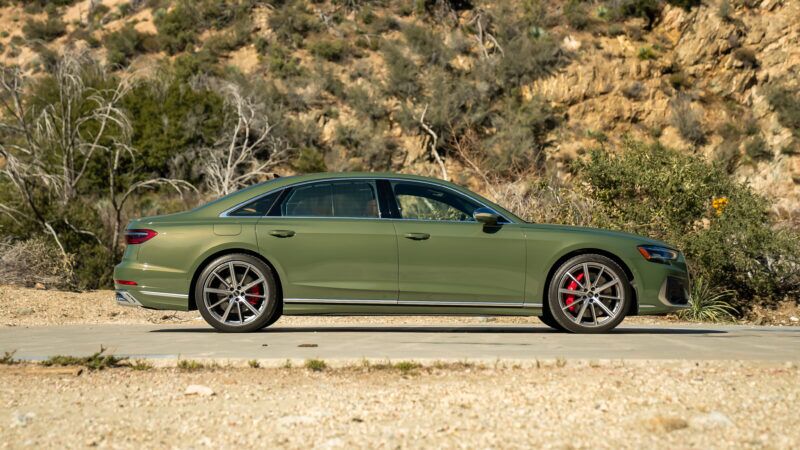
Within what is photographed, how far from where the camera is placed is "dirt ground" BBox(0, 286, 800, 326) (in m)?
13.8

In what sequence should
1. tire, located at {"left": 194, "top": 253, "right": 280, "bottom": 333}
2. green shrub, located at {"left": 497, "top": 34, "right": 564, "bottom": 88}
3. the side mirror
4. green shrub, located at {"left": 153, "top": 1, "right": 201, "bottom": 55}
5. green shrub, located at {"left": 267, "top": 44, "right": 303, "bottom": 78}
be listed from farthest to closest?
green shrub, located at {"left": 153, "top": 1, "right": 201, "bottom": 55}, green shrub, located at {"left": 267, "top": 44, "right": 303, "bottom": 78}, green shrub, located at {"left": 497, "top": 34, "right": 564, "bottom": 88}, tire, located at {"left": 194, "top": 253, "right": 280, "bottom": 333}, the side mirror

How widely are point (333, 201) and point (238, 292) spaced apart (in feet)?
4.25

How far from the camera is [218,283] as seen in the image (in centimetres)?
1018

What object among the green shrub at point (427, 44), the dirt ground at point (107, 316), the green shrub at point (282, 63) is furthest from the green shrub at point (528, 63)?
the dirt ground at point (107, 316)

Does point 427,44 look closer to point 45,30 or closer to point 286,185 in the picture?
point 45,30

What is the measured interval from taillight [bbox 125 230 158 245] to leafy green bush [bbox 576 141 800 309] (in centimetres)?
880

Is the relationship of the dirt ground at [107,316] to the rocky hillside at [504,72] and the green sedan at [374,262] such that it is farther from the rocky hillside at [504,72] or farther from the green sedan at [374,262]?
the rocky hillside at [504,72]

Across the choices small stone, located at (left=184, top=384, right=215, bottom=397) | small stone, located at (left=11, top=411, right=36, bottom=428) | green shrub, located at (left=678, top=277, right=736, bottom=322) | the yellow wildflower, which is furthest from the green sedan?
the yellow wildflower

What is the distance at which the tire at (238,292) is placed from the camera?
10.1 m

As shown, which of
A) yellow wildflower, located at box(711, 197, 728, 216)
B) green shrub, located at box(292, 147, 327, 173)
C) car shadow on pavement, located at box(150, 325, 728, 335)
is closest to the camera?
car shadow on pavement, located at box(150, 325, 728, 335)

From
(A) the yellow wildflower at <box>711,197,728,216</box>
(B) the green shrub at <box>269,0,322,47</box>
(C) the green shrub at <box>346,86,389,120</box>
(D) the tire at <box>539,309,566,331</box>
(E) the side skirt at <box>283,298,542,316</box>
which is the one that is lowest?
(D) the tire at <box>539,309,566,331</box>

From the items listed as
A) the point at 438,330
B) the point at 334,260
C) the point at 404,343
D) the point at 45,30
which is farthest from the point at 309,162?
the point at 404,343

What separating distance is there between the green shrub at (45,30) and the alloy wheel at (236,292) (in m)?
51.0

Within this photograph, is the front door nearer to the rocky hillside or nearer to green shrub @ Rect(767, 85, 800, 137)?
the rocky hillside
